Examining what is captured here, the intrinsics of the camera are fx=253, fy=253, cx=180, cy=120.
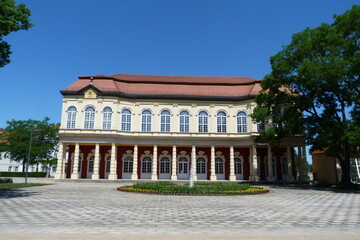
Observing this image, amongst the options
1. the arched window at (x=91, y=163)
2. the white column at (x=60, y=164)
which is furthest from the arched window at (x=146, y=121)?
the white column at (x=60, y=164)

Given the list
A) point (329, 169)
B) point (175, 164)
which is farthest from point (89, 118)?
point (329, 169)

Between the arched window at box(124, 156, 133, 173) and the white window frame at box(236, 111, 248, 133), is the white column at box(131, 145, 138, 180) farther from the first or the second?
the white window frame at box(236, 111, 248, 133)

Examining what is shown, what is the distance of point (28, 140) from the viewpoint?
47.9 m

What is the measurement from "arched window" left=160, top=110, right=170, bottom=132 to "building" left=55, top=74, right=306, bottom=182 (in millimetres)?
134

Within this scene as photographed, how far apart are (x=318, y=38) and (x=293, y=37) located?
2.37 metres

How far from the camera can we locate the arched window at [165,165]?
34688mm

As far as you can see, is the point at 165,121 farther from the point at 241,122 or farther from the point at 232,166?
the point at 232,166

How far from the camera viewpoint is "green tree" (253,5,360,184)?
20.3 m

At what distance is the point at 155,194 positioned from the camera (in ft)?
54.9

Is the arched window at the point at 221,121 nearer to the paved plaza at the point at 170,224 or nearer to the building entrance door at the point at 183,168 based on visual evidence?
the building entrance door at the point at 183,168

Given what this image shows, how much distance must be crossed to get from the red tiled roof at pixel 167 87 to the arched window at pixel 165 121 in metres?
2.30

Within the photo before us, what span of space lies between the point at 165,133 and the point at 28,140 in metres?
30.5

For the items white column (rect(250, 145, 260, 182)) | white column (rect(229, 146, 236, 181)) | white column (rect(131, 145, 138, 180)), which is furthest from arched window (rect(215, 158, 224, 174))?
white column (rect(131, 145, 138, 180))

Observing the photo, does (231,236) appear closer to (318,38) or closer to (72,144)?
(318,38)
